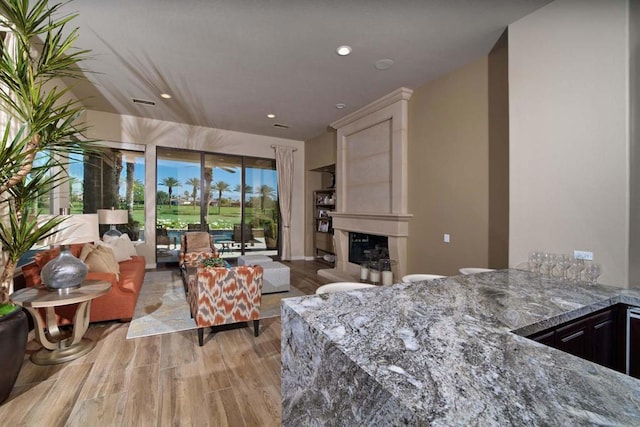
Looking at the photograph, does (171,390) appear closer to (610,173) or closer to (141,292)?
(141,292)

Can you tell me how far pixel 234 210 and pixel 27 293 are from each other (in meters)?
4.73

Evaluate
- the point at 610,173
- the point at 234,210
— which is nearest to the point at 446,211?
the point at 610,173

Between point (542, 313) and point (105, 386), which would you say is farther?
point (105, 386)

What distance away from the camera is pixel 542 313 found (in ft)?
4.52

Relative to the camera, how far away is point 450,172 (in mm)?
3859

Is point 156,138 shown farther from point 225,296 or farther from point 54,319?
point 225,296

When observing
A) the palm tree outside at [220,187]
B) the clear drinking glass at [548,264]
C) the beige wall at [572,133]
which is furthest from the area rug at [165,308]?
the beige wall at [572,133]

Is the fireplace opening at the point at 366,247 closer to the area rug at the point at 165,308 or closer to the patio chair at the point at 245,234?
the area rug at the point at 165,308

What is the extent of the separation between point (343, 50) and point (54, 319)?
160 inches

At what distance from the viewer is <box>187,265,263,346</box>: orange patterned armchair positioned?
9.16ft

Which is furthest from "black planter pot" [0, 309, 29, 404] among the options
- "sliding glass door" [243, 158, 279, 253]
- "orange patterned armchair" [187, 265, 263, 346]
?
"sliding glass door" [243, 158, 279, 253]

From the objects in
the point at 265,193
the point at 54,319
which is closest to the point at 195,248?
the point at 265,193

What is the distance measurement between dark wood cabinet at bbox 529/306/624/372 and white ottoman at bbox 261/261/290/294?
3528 millimetres

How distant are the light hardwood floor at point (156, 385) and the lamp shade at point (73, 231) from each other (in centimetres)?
105
